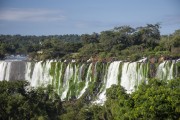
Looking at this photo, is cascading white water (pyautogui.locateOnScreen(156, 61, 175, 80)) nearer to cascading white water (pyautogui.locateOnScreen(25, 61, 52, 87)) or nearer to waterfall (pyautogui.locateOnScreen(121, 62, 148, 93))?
waterfall (pyautogui.locateOnScreen(121, 62, 148, 93))

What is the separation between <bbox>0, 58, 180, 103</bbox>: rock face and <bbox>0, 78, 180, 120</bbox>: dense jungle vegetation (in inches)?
278

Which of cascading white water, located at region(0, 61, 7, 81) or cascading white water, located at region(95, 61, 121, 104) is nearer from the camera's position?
cascading white water, located at region(95, 61, 121, 104)

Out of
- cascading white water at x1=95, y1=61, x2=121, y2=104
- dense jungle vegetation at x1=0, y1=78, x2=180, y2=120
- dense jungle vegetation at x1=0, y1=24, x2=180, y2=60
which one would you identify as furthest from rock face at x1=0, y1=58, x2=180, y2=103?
dense jungle vegetation at x1=0, y1=78, x2=180, y2=120

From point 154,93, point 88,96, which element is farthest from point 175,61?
point 154,93

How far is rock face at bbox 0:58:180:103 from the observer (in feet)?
114

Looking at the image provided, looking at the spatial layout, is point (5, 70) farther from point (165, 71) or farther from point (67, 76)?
point (165, 71)

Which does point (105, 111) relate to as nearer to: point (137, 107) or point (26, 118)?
point (26, 118)

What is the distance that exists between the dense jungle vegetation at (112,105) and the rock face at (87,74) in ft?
23.1

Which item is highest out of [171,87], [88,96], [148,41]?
[148,41]

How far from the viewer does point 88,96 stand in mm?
36906

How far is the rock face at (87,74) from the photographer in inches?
1369

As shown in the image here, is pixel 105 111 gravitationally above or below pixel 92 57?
below

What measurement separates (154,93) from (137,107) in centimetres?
91

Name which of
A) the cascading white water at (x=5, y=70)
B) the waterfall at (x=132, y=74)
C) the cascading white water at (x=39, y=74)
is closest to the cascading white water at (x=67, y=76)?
the cascading white water at (x=39, y=74)
